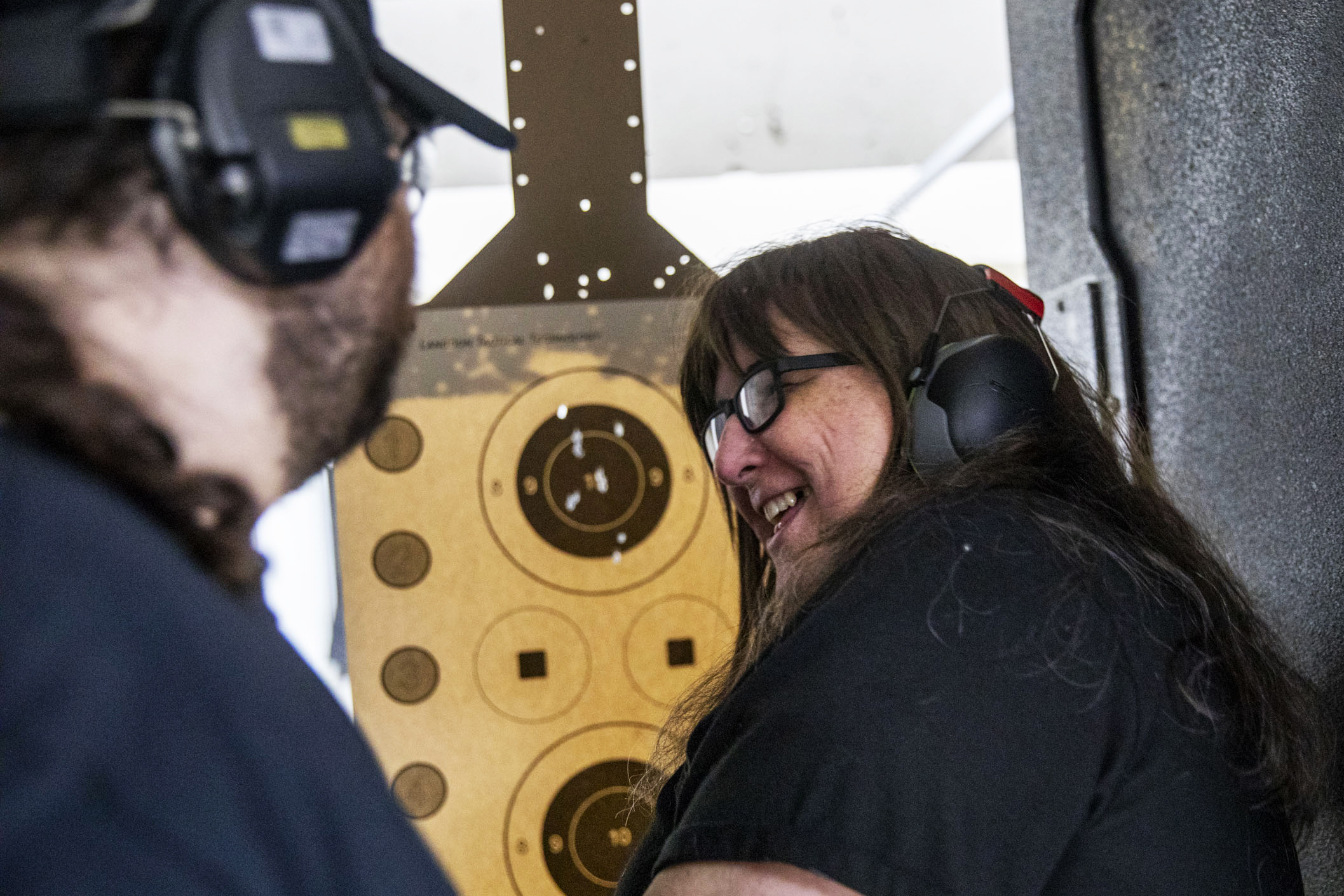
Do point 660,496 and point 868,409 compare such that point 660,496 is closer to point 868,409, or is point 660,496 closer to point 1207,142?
point 868,409

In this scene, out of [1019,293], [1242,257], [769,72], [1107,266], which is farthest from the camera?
[769,72]

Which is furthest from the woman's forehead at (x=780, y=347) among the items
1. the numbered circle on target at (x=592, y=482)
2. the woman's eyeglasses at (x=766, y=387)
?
the numbered circle on target at (x=592, y=482)

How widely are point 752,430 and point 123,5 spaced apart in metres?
0.84

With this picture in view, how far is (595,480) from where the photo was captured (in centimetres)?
168

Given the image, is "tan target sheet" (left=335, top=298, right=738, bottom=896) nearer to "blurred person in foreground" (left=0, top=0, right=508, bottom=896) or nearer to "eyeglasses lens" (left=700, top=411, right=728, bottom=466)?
"eyeglasses lens" (left=700, top=411, right=728, bottom=466)

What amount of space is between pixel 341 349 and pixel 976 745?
463mm

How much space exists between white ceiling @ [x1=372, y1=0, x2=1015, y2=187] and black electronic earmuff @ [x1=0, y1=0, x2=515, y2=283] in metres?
1.62

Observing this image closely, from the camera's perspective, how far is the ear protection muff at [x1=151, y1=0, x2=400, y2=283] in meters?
0.41

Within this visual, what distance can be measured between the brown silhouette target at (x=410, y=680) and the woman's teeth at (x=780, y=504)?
22.5 inches

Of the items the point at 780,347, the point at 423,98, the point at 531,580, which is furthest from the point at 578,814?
the point at 423,98

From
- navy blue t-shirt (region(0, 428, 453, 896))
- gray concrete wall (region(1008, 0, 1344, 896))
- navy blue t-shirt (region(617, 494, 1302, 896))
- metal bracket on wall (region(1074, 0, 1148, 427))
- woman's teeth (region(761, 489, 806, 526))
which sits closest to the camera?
navy blue t-shirt (region(0, 428, 453, 896))

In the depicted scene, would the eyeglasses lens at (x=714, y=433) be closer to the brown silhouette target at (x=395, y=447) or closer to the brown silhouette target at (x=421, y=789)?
the brown silhouette target at (x=395, y=447)

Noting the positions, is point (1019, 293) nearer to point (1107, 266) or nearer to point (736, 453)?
point (736, 453)

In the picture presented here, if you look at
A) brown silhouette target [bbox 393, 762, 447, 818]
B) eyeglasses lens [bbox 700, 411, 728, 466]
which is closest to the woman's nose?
eyeglasses lens [bbox 700, 411, 728, 466]
